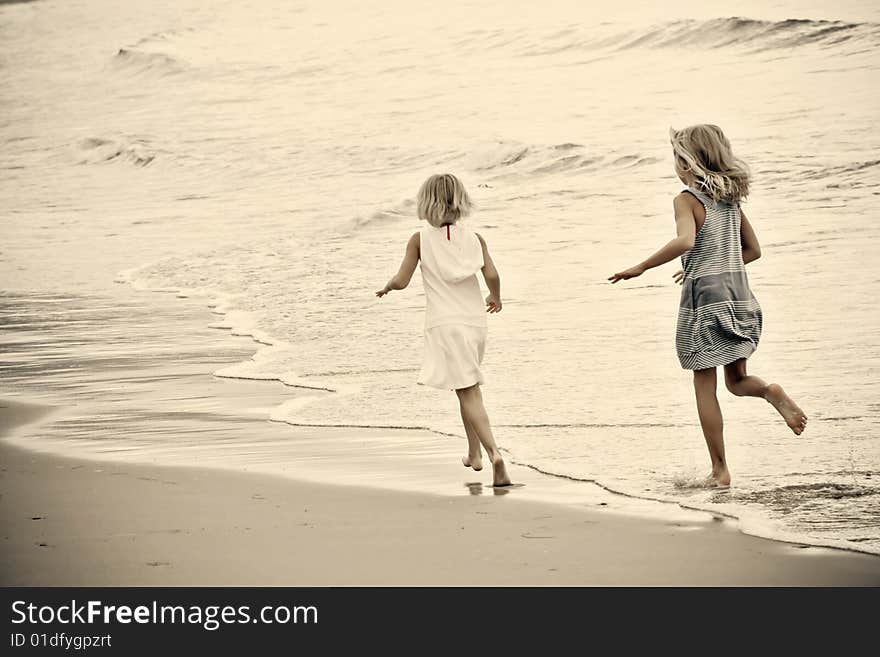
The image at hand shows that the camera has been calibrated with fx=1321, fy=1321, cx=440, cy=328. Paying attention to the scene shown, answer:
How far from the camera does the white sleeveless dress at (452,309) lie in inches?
221

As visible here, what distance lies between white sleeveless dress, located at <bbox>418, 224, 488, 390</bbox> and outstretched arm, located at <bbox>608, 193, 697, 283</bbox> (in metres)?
0.75

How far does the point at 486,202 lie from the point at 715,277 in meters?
16.5

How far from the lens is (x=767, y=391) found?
5289 mm

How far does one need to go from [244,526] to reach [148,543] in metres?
0.37

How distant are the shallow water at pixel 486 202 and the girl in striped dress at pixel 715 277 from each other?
1.00 feet

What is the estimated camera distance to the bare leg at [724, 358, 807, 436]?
5254 mm

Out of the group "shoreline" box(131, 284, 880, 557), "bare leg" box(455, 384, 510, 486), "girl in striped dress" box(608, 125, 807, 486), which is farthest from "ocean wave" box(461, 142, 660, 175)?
"girl in striped dress" box(608, 125, 807, 486)

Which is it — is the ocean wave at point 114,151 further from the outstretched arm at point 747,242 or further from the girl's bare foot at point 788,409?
the girl's bare foot at point 788,409

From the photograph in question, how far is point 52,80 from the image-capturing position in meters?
48.4

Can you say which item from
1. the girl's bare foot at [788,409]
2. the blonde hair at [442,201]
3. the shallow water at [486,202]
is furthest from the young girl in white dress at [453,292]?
the girl's bare foot at [788,409]

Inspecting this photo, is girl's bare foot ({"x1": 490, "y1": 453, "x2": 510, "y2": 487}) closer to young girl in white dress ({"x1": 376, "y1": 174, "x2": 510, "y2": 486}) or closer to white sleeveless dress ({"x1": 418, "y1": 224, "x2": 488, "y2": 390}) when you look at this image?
young girl in white dress ({"x1": 376, "y1": 174, "x2": 510, "y2": 486})

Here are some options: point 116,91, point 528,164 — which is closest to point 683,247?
point 528,164
